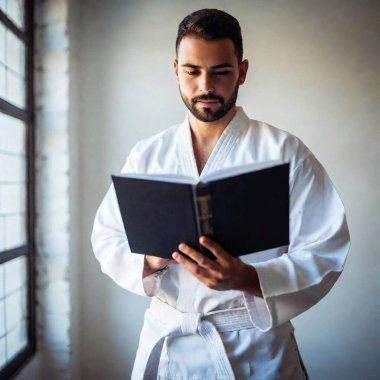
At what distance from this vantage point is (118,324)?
2.52 meters

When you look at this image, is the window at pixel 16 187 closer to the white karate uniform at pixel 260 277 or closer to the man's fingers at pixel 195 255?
the white karate uniform at pixel 260 277

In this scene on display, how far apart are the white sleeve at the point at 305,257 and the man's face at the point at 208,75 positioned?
0.31 meters

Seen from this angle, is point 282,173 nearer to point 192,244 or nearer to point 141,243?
point 192,244

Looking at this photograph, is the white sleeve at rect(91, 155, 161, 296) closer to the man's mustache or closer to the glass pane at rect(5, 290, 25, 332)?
the man's mustache

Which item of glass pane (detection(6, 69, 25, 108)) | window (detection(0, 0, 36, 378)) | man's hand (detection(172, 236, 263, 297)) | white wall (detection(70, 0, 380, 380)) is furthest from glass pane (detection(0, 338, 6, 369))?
man's hand (detection(172, 236, 263, 297))

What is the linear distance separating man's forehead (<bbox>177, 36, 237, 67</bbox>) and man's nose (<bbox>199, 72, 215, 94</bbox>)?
0.03m

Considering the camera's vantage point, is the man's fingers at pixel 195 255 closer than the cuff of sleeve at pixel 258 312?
Yes

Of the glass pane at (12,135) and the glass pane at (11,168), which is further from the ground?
the glass pane at (12,135)

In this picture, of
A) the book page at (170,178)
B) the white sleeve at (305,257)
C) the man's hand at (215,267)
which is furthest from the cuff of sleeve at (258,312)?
the book page at (170,178)

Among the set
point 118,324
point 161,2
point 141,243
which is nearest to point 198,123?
point 141,243

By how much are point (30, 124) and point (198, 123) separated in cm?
116

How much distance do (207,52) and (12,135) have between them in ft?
3.97

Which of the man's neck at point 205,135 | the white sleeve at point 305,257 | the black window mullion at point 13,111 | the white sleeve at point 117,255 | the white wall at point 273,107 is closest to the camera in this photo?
the white sleeve at point 305,257

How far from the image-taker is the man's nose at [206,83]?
132 centimetres
